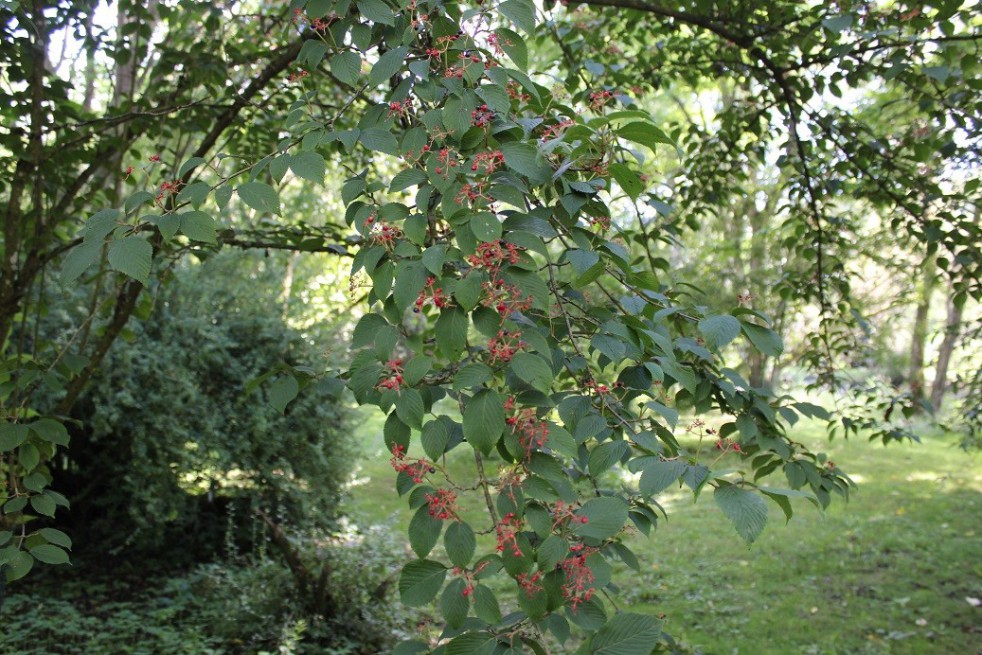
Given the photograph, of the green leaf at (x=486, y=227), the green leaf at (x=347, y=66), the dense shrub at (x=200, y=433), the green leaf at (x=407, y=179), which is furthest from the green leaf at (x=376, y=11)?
the dense shrub at (x=200, y=433)

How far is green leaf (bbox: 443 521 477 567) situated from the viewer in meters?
1.03

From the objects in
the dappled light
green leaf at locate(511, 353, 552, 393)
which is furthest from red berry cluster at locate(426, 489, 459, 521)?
green leaf at locate(511, 353, 552, 393)

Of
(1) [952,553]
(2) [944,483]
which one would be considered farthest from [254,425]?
(2) [944,483]

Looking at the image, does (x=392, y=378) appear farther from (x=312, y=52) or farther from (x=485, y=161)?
(x=312, y=52)

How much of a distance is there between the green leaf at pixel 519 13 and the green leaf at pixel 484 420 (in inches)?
22.7

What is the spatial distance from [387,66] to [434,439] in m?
0.61

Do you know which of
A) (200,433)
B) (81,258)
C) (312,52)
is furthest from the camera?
(200,433)

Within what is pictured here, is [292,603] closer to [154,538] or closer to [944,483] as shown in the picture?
[154,538]

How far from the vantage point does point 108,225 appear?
1.01 metres

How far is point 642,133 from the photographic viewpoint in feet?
3.43

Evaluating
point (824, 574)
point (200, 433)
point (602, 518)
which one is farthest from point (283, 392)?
point (824, 574)

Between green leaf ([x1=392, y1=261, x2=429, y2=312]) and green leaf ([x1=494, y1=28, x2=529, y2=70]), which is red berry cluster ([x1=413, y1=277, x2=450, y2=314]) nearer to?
green leaf ([x1=392, y1=261, x2=429, y2=312])

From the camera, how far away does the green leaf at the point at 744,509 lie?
822 mm

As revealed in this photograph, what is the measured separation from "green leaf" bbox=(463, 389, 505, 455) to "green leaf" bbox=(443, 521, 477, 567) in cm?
16
